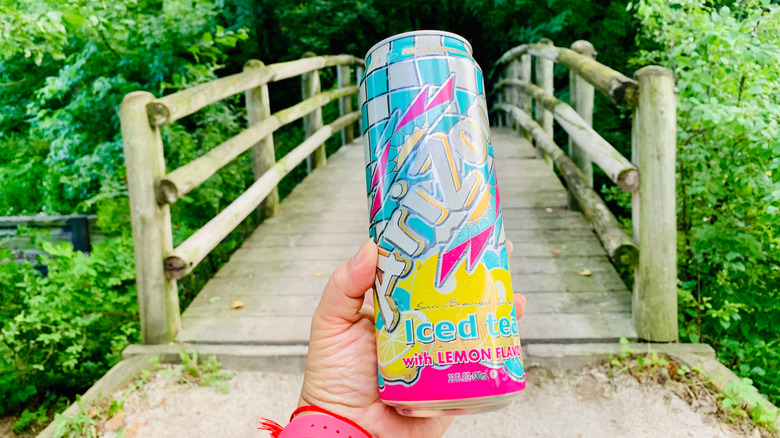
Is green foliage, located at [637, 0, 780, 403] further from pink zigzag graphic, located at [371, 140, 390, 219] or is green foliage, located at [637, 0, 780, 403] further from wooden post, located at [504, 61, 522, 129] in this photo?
wooden post, located at [504, 61, 522, 129]

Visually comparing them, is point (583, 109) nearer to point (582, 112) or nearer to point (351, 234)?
point (582, 112)

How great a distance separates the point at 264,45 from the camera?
1028 cm

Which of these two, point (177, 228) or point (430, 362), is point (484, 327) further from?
point (177, 228)

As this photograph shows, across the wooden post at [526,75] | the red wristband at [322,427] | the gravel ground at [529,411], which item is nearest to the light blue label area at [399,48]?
the red wristband at [322,427]

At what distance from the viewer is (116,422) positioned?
7.45 ft

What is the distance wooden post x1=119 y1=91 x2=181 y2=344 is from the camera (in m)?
2.64

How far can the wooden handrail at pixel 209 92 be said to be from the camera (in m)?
2.68

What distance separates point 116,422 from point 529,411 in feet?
5.07

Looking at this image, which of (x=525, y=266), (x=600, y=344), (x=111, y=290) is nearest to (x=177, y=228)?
(x=111, y=290)

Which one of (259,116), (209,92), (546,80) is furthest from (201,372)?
(546,80)

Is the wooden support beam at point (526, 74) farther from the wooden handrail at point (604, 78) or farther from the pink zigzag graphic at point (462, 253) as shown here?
the pink zigzag graphic at point (462, 253)

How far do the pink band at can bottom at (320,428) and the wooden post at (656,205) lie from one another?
1.77 meters

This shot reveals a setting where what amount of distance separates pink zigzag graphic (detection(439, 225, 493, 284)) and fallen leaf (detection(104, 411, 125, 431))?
167cm

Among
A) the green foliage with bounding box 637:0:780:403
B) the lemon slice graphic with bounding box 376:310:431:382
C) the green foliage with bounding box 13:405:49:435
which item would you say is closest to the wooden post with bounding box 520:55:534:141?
the green foliage with bounding box 637:0:780:403
